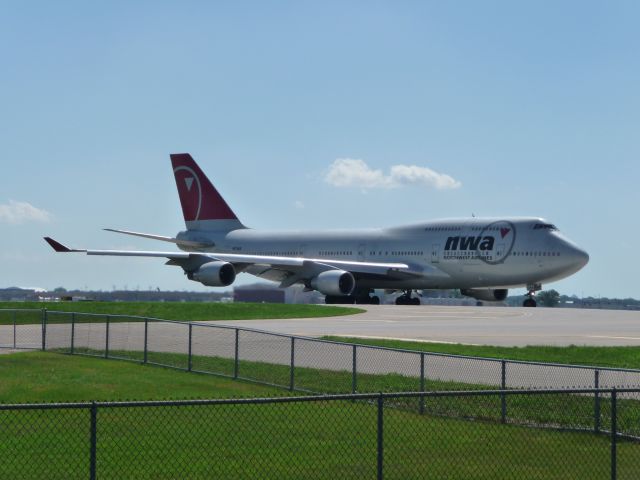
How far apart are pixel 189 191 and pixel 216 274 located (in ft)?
66.6

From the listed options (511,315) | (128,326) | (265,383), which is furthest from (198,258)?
(265,383)

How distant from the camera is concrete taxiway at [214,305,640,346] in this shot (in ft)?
107

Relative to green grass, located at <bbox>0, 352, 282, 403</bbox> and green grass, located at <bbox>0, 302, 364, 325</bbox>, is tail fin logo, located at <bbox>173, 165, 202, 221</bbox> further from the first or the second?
green grass, located at <bbox>0, 352, 282, 403</bbox>

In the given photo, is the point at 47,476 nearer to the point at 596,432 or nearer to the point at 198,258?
the point at 596,432

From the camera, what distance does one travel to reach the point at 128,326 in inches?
1442

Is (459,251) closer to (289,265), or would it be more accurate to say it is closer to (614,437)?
(289,265)

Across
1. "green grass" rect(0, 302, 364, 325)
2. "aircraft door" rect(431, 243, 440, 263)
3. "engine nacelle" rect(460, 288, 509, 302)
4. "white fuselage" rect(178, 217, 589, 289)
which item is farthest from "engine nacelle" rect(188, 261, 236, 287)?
"engine nacelle" rect(460, 288, 509, 302)

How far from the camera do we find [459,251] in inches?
2386

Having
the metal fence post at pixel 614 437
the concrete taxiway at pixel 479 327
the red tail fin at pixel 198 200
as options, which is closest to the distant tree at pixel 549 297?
the red tail fin at pixel 198 200

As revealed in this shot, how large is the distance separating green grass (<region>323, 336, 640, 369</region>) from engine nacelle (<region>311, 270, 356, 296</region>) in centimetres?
2996

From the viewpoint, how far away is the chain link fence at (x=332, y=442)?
39.9ft

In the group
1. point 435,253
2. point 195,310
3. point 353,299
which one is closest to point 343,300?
point 353,299

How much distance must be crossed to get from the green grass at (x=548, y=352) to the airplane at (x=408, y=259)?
29.7 meters

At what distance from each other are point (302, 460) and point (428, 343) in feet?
54.8
